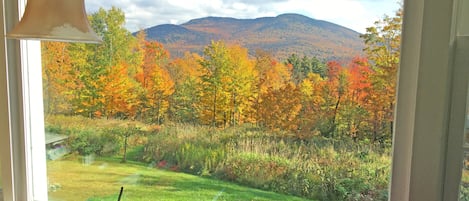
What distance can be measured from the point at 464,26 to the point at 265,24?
0.49 metres

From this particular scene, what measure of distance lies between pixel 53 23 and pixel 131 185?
635mm

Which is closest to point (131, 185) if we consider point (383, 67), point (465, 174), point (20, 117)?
point (20, 117)

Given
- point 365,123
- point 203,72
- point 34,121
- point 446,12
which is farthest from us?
point 34,121

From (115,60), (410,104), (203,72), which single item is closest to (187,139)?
(203,72)

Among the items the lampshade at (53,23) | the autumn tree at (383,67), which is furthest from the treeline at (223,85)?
the lampshade at (53,23)

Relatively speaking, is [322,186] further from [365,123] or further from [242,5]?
[242,5]

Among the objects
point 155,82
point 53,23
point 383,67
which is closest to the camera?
point 53,23

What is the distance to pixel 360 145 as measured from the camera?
103 centimetres

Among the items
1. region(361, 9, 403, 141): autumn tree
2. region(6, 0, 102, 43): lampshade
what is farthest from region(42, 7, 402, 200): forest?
region(6, 0, 102, 43): lampshade

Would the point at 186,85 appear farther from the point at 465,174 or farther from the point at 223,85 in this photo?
the point at 465,174

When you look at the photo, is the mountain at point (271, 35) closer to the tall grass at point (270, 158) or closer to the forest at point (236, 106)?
the forest at point (236, 106)

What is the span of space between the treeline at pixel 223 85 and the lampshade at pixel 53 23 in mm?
364

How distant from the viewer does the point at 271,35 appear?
1079 mm

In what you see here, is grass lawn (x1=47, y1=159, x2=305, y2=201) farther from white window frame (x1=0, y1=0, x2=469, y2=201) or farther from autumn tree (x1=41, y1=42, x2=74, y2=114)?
white window frame (x1=0, y1=0, x2=469, y2=201)
